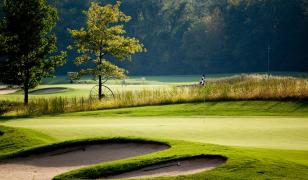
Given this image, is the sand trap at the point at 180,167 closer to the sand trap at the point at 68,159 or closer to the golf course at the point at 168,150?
the golf course at the point at 168,150

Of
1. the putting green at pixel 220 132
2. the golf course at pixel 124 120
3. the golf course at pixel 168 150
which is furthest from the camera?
the putting green at pixel 220 132

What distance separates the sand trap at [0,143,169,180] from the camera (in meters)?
10.5

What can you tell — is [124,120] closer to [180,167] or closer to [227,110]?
[227,110]

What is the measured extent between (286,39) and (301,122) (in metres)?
66.9

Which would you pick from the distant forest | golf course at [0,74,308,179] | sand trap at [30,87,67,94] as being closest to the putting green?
golf course at [0,74,308,179]

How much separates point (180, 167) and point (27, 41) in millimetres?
24326

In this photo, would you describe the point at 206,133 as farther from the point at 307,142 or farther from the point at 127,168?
the point at 127,168

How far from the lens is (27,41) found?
32.2 m

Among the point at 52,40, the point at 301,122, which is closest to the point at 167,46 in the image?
the point at 52,40

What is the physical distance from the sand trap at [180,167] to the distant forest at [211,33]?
71.4 meters

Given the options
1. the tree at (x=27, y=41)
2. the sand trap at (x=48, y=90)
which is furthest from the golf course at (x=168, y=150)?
the sand trap at (x=48, y=90)

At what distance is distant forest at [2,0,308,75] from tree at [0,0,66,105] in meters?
53.3

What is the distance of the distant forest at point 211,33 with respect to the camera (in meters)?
81.1

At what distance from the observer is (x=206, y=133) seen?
550 inches
